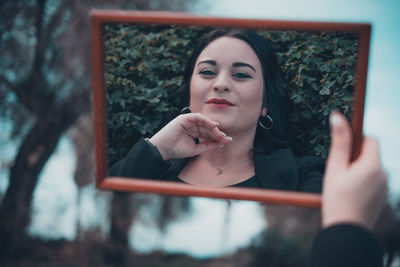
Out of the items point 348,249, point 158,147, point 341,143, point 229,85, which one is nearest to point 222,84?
point 229,85

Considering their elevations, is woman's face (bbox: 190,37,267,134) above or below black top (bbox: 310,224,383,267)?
above

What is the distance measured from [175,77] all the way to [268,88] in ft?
0.91

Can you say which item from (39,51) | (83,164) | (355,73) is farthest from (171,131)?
(83,164)

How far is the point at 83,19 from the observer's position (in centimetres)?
238

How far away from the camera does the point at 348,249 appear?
522mm

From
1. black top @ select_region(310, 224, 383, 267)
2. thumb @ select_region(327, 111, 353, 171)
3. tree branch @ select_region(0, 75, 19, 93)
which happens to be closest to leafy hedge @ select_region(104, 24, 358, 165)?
thumb @ select_region(327, 111, 353, 171)

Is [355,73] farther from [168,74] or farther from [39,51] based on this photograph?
[39,51]

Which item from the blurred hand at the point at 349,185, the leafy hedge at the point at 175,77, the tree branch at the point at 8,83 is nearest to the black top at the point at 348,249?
the blurred hand at the point at 349,185

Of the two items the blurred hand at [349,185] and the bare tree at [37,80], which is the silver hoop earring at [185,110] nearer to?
the blurred hand at [349,185]

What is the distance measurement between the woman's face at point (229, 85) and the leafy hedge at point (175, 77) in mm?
60

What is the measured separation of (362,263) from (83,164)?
2818 mm

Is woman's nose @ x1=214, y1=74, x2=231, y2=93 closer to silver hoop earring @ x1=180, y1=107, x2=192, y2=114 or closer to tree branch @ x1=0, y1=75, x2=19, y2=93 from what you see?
silver hoop earring @ x1=180, y1=107, x2=192, y2=114

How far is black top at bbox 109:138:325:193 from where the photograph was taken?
832 millimetres

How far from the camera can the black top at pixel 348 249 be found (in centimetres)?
52
